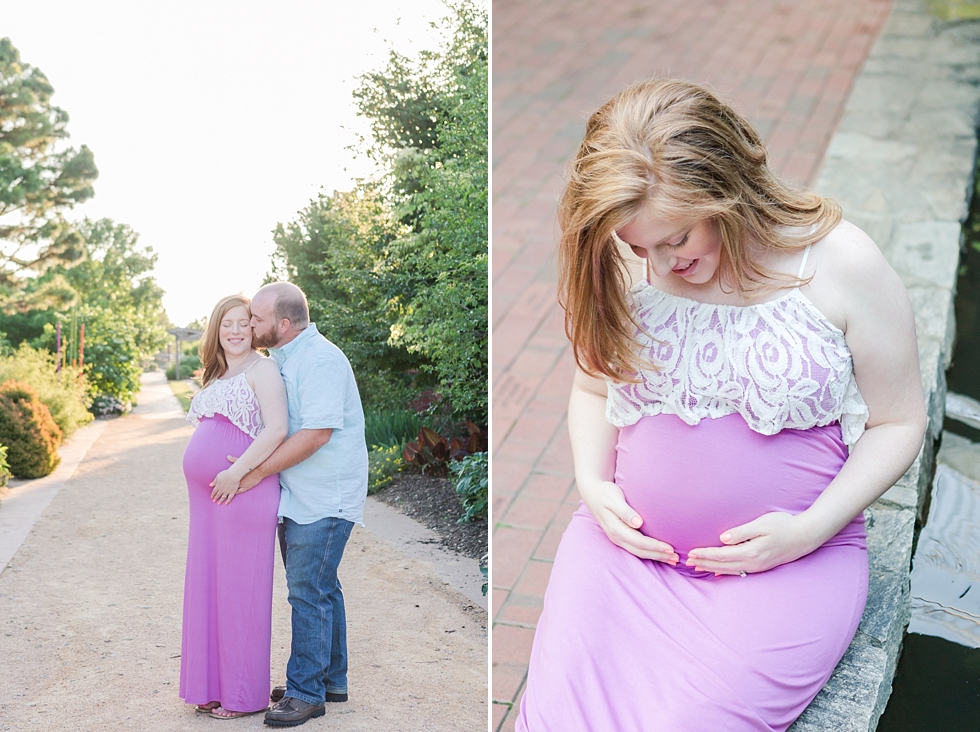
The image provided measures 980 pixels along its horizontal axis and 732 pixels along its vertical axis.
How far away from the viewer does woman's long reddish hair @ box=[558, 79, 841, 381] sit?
53.1 inches

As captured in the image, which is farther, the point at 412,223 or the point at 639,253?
the point at 412,223

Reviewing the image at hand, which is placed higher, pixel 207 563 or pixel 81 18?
pixel 81 18

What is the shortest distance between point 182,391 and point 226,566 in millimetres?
370

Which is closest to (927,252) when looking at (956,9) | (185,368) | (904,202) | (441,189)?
(904,202)

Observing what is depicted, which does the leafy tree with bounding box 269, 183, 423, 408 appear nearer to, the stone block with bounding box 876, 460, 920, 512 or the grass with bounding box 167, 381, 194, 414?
the grass with bounding box 167, 381, 194, 414

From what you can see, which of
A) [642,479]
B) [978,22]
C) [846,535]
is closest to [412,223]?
[642,479]

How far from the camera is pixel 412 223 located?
2197 millimetres

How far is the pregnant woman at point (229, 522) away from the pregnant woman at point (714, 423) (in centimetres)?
69

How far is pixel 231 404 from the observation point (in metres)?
1.92

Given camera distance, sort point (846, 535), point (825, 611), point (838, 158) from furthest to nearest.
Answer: point (838, 158), point (846, 535), point (825, 611)

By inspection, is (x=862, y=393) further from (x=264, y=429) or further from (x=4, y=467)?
(x=4, y=467)

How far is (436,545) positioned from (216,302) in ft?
2.54

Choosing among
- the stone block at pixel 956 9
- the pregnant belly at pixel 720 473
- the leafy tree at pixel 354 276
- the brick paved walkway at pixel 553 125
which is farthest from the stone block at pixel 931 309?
the stone block at pixel 956 9

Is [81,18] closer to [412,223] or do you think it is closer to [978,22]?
[412,223]
